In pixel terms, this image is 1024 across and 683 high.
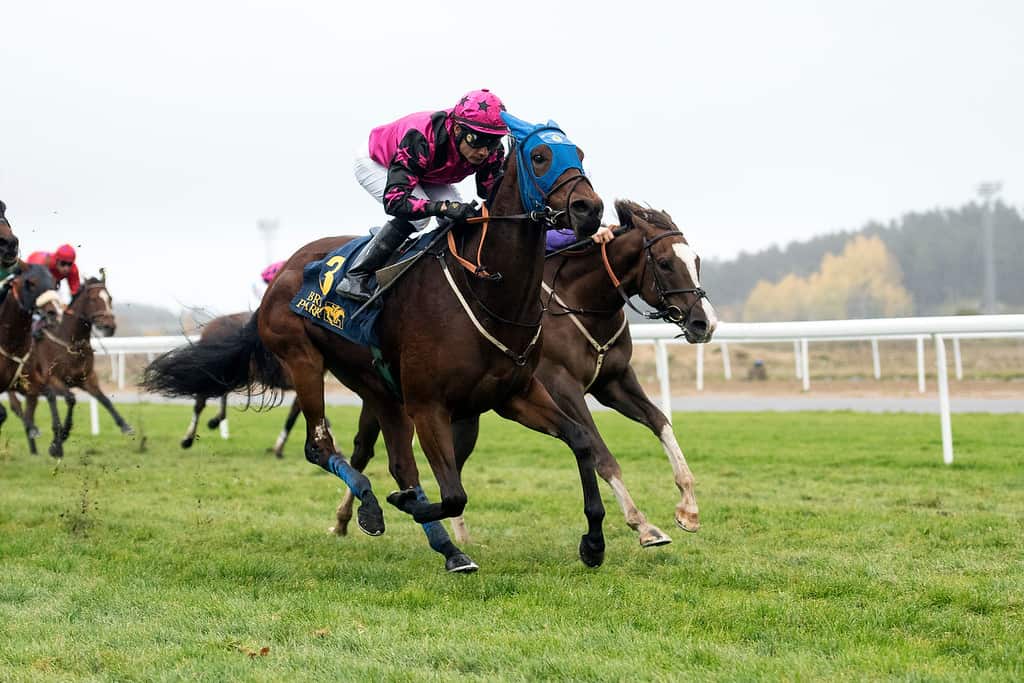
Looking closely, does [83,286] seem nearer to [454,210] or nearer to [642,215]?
[642,215]

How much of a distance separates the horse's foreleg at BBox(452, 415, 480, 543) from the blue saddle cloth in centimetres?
101

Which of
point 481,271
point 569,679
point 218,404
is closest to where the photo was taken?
point 569,679

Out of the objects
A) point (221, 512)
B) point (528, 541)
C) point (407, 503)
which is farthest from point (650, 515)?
point (221, 512)

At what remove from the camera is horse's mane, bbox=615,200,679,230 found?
6410 millimetres

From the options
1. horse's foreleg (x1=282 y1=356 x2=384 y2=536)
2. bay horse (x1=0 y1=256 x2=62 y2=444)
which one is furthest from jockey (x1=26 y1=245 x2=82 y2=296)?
horse's foreleg (x1=282 y1=356 x2=384 y2=536)

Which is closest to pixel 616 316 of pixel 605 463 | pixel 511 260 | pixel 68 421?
pixel 605 463

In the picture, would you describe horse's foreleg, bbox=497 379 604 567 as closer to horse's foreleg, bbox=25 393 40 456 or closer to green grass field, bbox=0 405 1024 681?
green grass field, bbox=0 405 1024 681

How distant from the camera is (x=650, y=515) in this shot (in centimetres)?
732

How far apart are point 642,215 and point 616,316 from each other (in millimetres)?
593

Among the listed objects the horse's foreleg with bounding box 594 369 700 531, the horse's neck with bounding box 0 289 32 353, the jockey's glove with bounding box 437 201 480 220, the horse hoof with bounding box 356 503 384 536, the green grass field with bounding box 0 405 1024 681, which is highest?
the jockey's glove with bounding box 437 201 480 220

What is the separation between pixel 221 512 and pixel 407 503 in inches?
113

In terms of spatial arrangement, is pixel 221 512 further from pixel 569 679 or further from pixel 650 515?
pixel 569 679

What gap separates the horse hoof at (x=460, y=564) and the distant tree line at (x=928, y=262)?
44759 mm

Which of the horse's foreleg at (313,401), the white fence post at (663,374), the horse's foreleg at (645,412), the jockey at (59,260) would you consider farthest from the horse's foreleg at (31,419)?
the horse's foreleg at (645,412)
